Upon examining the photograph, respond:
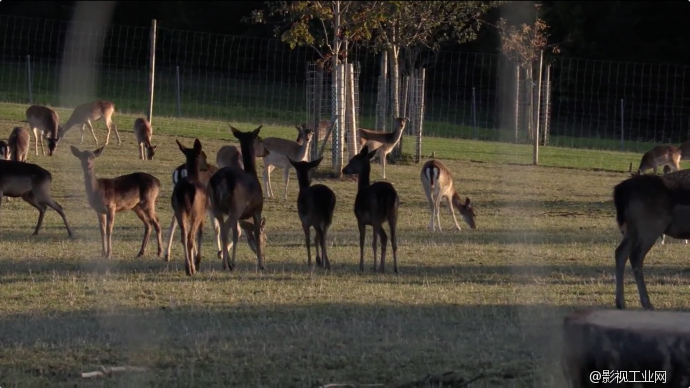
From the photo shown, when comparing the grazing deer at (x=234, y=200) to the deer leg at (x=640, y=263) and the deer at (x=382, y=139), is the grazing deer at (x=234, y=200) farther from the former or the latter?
the deer at (x=382, y=139)

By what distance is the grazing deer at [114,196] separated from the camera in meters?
13.2

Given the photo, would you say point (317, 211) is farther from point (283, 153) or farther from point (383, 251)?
point (283, 153)

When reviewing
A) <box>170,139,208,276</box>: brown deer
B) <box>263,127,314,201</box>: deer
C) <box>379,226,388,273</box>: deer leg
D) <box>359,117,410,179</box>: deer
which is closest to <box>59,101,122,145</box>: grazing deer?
<box>263,127,314,201</box>: deer

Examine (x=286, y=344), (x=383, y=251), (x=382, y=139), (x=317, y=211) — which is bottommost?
(x=286, y=344)

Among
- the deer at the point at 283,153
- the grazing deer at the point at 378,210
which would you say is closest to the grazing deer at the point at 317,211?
the grazing deer at the point at 378,210

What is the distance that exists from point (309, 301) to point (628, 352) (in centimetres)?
451

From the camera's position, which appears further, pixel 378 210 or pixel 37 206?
pixel 37 206

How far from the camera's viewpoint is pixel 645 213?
10195 mm

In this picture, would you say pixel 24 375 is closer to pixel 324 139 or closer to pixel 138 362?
pixel 138 362

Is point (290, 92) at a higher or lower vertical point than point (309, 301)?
higher

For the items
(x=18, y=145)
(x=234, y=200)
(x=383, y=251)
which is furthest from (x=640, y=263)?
(x=18, y=145)

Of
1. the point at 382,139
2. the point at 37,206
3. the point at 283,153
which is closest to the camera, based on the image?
the point at 37,206

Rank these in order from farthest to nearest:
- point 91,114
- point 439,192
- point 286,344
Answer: point 91,114, point 439,192, point 286,344

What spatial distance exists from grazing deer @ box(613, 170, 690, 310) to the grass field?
43 centimetres
